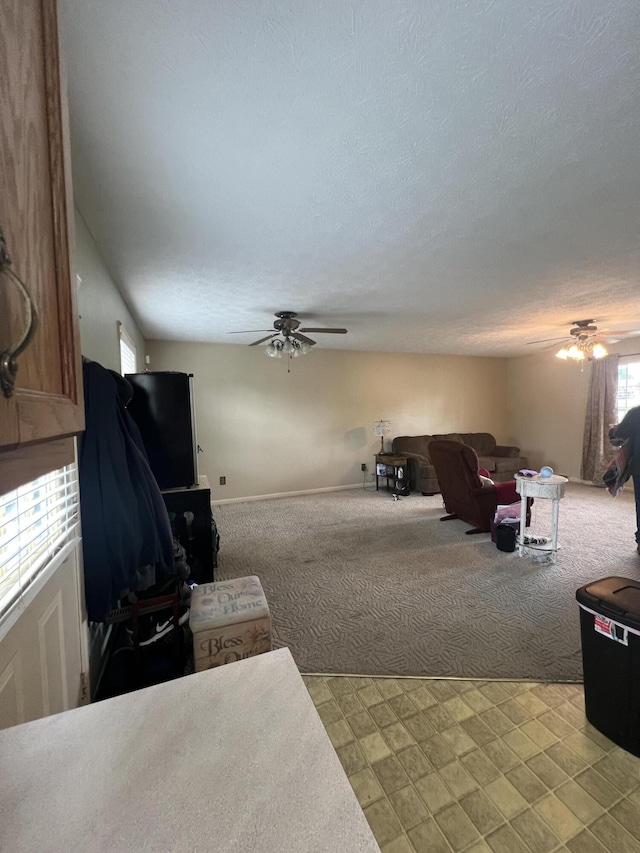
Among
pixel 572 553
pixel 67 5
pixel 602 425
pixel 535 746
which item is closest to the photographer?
pixel 67 5

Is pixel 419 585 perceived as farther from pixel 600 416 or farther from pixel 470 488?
pixel 600 416

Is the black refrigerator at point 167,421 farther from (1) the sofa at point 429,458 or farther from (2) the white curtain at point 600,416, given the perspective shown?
(2) the white curtain at point 600,416

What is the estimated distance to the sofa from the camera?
5445mm

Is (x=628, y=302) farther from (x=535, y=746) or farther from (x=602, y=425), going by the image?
(x=535, y=746)

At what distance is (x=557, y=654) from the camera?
76.8 inches

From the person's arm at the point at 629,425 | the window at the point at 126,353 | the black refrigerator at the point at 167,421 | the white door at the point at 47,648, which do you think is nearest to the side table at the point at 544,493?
the person's arm at the point at 629,425

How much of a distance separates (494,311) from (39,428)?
4.10m

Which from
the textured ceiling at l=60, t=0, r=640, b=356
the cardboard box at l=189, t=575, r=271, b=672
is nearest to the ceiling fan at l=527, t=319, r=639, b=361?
the textured ceiling at l=60, t=0, r=640, b=356

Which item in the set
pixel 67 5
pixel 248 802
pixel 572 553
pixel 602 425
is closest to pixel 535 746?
pixel 248 802

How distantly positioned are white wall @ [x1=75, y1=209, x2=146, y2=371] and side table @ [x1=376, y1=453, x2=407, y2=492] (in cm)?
416

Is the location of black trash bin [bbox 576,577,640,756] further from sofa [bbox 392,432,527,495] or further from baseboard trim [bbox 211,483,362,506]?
baseboard trim [bbox 211,483,362,506]

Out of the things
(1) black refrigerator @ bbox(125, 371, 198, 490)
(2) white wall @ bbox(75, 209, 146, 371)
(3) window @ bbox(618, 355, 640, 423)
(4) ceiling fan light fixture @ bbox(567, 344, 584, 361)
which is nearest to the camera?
(2) white wall @ bbox(75, 209, 146, 371)

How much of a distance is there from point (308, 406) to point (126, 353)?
3.01m

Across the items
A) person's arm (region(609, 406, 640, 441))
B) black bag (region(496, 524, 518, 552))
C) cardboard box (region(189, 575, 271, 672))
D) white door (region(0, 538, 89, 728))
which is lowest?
black bag (region(496, 524, 518, 552))
